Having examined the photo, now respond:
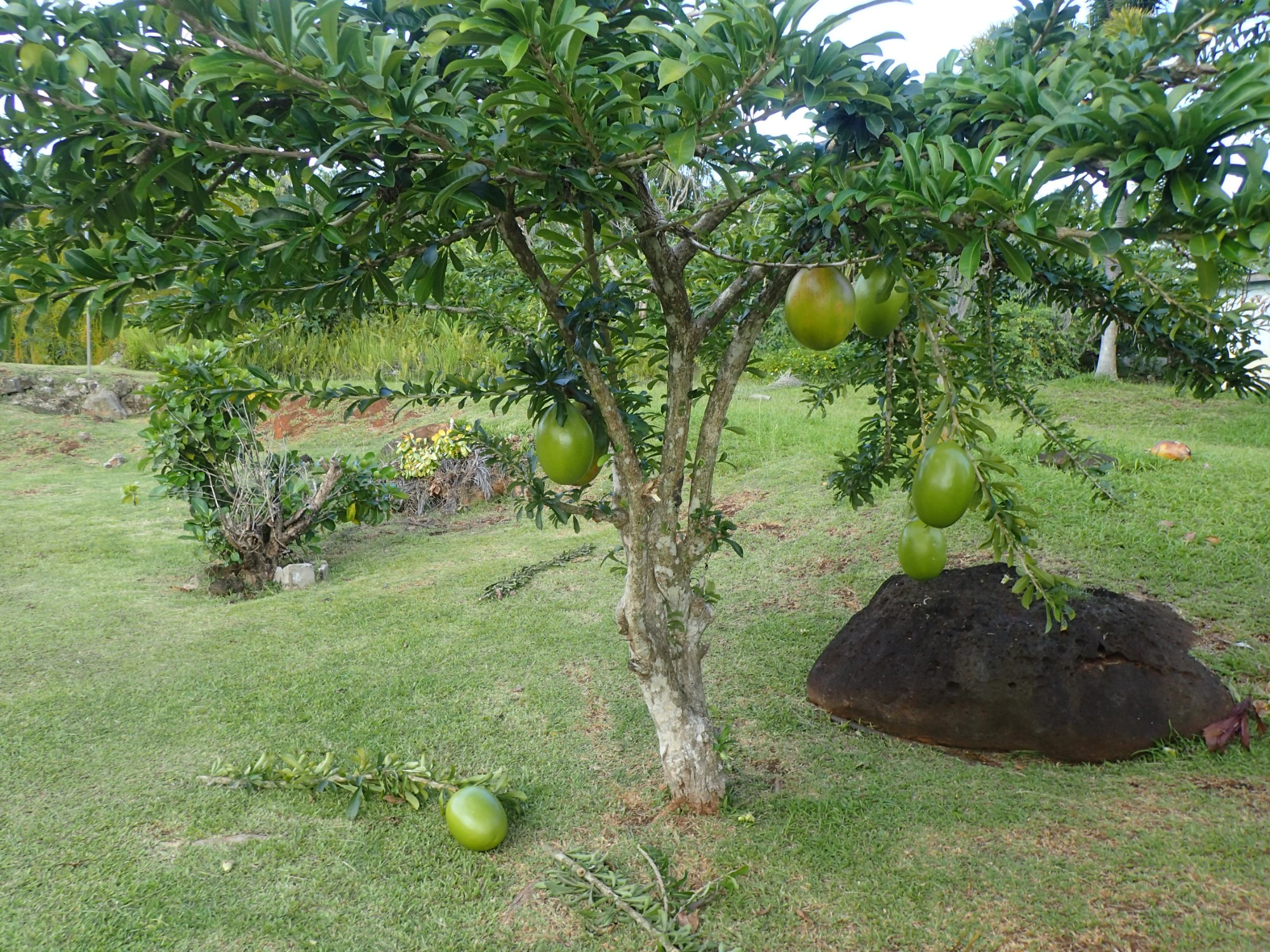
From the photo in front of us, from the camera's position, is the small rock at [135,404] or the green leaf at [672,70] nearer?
the green leaf at [672,70]

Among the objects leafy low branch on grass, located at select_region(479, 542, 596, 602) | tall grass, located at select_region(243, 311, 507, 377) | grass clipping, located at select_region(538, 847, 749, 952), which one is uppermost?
tall grass, located at select_region(243, 311, 507, 377)

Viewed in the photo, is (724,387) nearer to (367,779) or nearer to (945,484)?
(945,484)

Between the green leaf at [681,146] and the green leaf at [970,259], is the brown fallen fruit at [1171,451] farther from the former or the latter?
the green leaf at [681,146]

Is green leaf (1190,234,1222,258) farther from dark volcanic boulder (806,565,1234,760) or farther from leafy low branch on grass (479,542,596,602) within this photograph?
leafy low branch on grass (479,542,596,602)

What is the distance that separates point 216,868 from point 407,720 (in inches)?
36.7

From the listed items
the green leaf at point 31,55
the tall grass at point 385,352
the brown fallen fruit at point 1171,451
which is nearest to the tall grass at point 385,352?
the tall grass at point 385,352

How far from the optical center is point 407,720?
10.1ft

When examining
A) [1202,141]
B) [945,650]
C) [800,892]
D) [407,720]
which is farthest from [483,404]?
[1202,141]

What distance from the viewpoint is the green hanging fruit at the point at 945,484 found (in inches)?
61.9

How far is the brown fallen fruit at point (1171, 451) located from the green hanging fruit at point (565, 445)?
5300 mm

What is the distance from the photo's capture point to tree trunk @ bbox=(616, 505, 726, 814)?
2.20 meters

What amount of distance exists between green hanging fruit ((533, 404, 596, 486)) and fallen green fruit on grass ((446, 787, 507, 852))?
0.98m

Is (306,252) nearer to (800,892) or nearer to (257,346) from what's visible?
(257,346)

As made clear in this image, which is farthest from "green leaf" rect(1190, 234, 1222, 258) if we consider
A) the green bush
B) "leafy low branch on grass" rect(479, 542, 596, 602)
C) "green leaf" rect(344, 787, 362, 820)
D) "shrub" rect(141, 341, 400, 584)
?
the green bush
